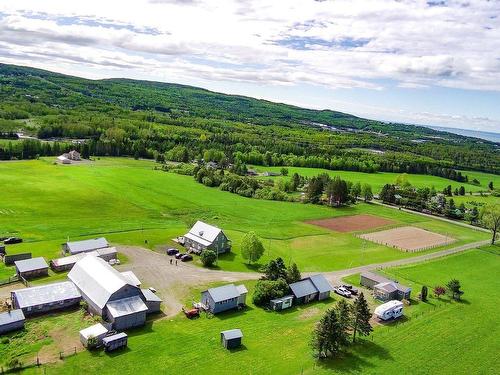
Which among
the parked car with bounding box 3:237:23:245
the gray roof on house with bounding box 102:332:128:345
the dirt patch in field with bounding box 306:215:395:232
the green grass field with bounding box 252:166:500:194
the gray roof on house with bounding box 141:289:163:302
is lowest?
the parked car with bounding box 3:237:23:245

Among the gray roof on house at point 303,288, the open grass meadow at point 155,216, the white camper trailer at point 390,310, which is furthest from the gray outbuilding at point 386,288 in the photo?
the gray roof on house at point 303,288

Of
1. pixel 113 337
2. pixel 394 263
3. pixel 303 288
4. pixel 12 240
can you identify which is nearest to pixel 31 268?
pixel 12 240

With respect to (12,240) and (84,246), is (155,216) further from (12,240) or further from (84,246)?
(12,240)

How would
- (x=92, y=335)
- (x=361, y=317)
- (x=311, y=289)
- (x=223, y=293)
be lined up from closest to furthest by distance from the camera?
(x=92, y=335) < (x=361, y=317) < (x=223, y=293) < (x=311, y=289)

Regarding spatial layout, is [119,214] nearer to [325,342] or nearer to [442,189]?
[325,342]

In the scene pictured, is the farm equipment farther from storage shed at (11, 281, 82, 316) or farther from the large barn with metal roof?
storage shed at (11, 281, 82, 316)

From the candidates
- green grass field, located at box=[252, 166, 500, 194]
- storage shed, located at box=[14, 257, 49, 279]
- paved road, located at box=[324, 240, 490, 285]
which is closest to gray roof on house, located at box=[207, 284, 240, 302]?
paved road, located at box=[324, 240, 490, 285]
